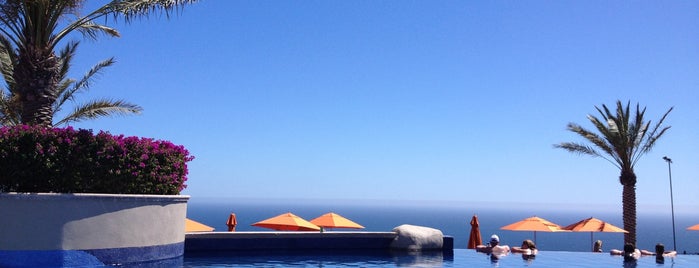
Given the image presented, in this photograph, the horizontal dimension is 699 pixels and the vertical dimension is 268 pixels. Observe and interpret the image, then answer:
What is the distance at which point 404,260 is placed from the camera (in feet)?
67.8

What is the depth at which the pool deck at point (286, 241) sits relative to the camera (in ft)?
69.5

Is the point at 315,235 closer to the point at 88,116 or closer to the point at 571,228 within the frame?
the point at 88,116

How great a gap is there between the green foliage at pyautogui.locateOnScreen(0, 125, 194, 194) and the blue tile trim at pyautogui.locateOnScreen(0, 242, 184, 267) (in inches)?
56.3

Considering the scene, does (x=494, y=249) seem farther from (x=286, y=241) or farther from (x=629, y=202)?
(x=629, y=202)

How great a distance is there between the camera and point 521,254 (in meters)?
24.5

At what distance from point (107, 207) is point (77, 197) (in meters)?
0.74

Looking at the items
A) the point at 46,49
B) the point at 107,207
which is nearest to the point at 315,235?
the point at 107,207

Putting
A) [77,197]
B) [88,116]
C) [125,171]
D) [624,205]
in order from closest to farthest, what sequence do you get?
[77,197]
[125,171]
[88,116]
[624,205]

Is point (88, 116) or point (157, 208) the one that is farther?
point (88, 116)

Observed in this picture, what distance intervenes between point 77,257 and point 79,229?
0.64 metres

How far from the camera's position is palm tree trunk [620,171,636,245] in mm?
34312

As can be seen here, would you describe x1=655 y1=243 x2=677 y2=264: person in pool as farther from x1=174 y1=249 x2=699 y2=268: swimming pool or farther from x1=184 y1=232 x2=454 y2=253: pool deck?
x1=184 y1=232 x2=454 y2=253: pool deck

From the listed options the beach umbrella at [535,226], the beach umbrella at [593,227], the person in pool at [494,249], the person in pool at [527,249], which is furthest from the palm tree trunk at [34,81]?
the beach umbrella at [593,227]

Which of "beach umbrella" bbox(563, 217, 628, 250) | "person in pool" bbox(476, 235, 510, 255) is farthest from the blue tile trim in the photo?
"beach umbrella" bbox(563, 217, 628, 250)
